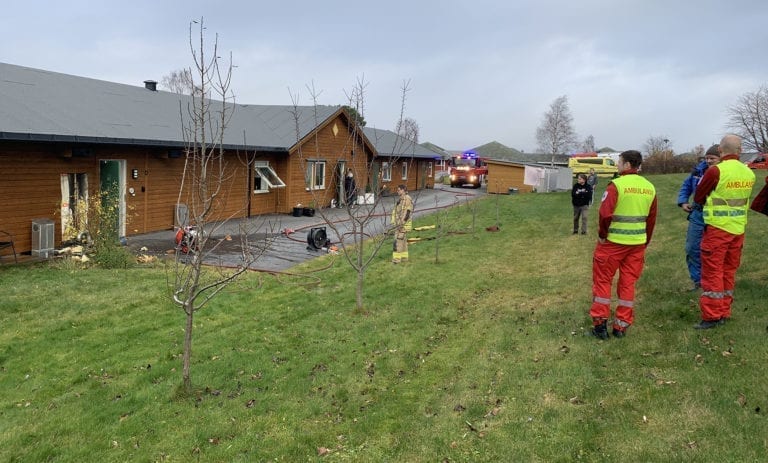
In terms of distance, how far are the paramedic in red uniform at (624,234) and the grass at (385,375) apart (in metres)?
0.43

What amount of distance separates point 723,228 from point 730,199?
0.30 m

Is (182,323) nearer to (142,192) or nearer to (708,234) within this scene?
(708,234)

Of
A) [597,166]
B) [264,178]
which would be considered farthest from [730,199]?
[597,166]

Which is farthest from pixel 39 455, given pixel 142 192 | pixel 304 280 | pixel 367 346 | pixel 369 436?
pixel 142 192

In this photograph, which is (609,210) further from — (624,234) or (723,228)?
(723,228)

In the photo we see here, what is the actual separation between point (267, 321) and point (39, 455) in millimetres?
3380

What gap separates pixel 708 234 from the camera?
5.34 m

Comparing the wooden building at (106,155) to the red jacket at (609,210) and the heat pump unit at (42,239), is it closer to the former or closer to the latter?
the heat pump unit at (42,239)

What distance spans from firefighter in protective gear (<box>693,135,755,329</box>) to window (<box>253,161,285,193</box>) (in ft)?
52.5

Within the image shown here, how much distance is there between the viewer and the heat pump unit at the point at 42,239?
1120 cm

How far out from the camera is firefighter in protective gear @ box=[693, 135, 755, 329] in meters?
5.23

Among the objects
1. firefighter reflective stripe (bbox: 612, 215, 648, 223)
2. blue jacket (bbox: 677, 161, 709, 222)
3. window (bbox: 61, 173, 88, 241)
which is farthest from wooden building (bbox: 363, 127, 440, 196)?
firefighter reflective stripe (bbox: 612, 215, 648, 223)

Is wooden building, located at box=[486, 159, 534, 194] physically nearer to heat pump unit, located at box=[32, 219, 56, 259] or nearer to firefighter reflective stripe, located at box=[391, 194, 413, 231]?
firefighter reflective stripe, located at box=[391, 194, 413, 231]

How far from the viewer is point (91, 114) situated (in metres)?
13.5
